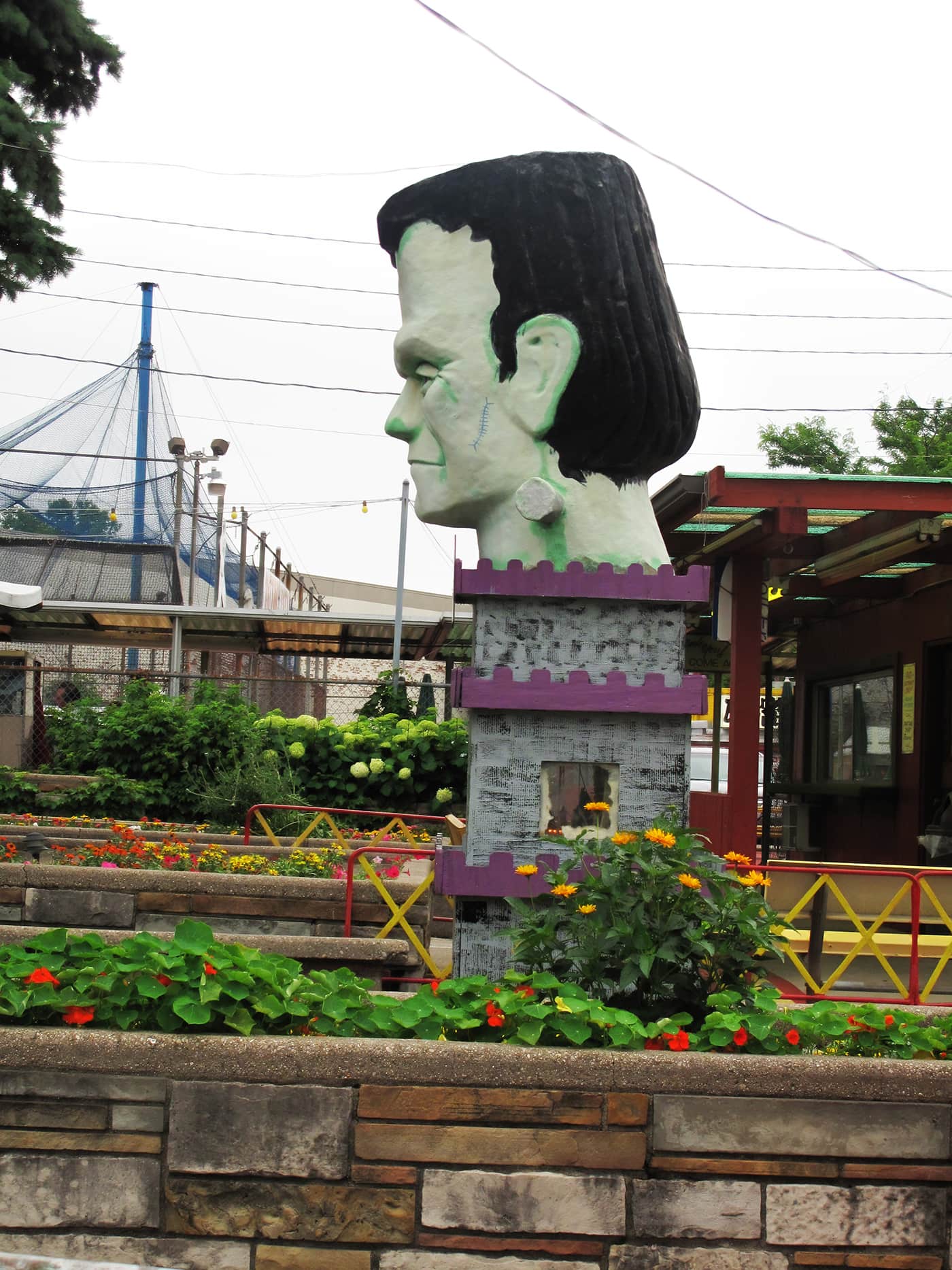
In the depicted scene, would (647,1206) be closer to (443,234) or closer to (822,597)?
(443,234)

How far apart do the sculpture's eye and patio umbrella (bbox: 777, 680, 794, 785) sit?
938 cm

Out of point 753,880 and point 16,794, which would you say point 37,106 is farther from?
point 753,880

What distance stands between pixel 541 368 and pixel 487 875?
2.16 meters

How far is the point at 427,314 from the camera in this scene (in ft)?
19.6

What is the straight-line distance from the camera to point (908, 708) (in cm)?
1132

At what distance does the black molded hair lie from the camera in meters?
5.79

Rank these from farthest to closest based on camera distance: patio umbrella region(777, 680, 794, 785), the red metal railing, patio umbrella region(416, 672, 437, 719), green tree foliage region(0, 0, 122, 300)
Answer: patio umbrella region(416, 672, 437, 719) → patio umbrella region(777, 680, 794, 785) → green tree foliage region(0, 0, 122, 300) → the red metal railing

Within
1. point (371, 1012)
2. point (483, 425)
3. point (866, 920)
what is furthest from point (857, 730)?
point (371, 1012)

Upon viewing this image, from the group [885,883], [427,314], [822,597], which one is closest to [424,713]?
[822,597]

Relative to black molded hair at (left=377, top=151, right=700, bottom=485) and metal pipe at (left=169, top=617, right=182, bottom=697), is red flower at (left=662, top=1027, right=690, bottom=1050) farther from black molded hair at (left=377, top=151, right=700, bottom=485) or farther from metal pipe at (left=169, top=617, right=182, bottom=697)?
metal pipe at (left=169, top=617, right=182, bottom=697)

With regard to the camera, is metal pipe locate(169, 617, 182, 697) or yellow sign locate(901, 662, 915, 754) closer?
yellow sign locate(901, 662, 915, 754)

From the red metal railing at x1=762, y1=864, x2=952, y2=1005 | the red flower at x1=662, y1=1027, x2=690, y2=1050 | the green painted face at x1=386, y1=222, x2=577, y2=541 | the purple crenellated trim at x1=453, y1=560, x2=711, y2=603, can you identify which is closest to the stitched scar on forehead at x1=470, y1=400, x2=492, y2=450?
the green painted face at x1=386, y1=222, x2=577, y2=541

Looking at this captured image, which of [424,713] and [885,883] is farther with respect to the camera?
[424,713]

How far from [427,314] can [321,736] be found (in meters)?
7.83
